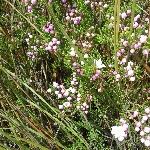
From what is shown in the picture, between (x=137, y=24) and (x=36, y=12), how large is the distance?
2.64 feet

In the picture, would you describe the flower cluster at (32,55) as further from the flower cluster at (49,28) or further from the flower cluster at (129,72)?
the flower cluster at (129,72)

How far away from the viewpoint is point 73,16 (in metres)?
2.62

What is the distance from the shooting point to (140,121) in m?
1.99

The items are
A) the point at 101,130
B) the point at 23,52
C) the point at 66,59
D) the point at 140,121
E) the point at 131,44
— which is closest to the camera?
the point at 140,121

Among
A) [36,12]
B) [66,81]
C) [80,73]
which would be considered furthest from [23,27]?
[80,73]

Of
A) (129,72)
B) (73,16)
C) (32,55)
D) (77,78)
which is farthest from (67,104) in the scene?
(73,16)

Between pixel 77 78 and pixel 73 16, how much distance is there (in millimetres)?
538

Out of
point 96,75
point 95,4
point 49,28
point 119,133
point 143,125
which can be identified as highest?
point 95,4

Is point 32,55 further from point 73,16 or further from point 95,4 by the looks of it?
point 95,4

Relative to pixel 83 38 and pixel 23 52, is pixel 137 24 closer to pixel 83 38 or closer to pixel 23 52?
pixel 83 38

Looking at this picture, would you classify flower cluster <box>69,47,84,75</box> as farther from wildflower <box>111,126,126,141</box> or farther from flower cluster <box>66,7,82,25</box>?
wildflower <box>111,126,126,141</box>

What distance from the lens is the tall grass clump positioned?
2062 mm

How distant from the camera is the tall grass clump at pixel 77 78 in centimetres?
206

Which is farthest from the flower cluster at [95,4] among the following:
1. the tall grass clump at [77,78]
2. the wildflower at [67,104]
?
the wildflower at [67,104]
